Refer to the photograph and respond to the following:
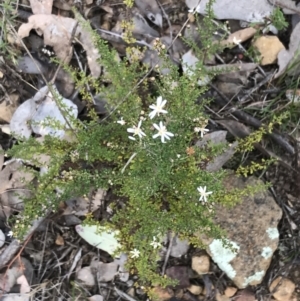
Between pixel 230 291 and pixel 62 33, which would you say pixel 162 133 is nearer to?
pixel 62 33

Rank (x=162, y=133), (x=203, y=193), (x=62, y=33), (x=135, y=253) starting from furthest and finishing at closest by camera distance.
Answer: (x=62, y=33), (x=135, y=253), (x=203, y=193), (x=162, y=133)

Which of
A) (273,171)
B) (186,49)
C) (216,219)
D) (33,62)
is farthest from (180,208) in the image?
(33,62)

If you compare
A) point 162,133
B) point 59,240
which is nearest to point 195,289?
point 59,240

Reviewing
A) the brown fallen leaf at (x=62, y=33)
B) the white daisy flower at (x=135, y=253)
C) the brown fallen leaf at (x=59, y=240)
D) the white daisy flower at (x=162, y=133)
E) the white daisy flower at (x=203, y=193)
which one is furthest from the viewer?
the brown fallen leaf at (x=59, y=240)

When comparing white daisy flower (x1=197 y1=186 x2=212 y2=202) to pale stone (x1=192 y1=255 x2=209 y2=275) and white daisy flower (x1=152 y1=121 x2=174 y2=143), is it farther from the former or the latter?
pale stone (x1=192 y1=255 x2=209 y2=275)

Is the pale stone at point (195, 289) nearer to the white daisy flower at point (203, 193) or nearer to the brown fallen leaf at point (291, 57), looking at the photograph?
the white daisy flower at point (203, 193)

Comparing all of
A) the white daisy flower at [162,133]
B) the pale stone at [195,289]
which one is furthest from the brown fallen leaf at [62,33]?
the pale stone at [195,289]
